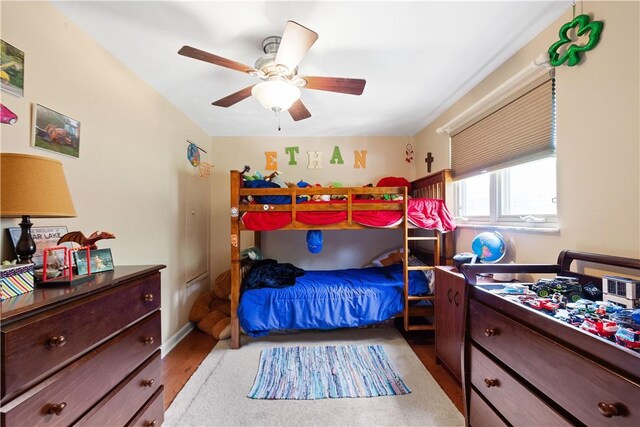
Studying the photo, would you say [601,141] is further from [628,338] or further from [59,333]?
[59,333]

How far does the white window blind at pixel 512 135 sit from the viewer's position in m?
1.55

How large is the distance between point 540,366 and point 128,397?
176cm

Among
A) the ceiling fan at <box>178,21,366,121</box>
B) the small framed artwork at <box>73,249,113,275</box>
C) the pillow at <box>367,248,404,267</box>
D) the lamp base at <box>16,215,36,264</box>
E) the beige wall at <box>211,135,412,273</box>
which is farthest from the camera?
the beige wall at <box>211,135,412,273</box>

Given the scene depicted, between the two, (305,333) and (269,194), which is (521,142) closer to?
(269,194)

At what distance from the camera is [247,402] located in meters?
1.76

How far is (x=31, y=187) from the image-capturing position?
0.88m

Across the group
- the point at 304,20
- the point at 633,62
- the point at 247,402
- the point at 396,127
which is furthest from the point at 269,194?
the point at 633,62

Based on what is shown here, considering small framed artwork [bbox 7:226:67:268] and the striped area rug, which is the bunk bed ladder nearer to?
Result: the striped area rug

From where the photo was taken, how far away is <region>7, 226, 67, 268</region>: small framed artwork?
115 centimetres

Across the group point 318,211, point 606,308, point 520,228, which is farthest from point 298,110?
point 606,308

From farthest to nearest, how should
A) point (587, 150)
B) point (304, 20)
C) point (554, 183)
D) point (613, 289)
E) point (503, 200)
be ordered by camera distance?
point (503, 200)
point (554, 183)
point (304, 20)
point (587, 150)
point (613, 289)

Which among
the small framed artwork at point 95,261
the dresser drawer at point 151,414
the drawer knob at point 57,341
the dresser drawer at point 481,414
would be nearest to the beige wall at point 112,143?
the small framed artwork at point 95,261

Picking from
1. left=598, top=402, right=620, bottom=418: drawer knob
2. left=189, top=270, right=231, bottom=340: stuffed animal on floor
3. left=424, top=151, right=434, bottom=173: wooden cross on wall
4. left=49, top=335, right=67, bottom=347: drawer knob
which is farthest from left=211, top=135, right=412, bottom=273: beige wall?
left=598, top=402, right=620, bottom=418: drawer knob

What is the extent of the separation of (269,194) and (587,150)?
7.52 feet
